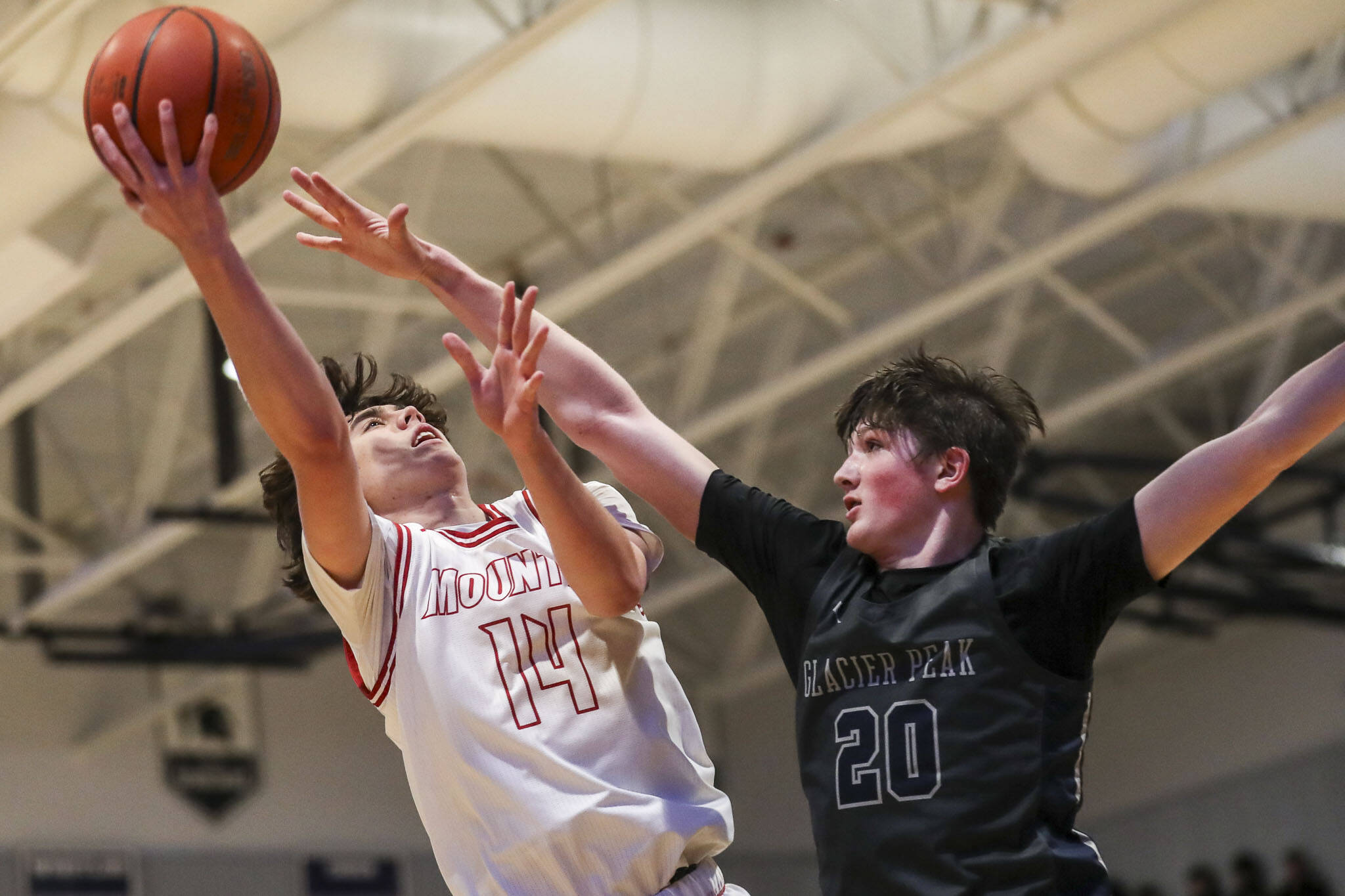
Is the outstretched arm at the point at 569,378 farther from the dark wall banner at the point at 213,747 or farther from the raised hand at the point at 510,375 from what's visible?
the dark wall banner at the point at 213,747

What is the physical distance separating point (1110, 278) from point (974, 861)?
12.2 m

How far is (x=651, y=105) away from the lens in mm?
8375

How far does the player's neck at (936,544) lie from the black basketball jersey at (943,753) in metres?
0.07

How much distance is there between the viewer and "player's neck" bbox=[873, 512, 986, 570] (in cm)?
305

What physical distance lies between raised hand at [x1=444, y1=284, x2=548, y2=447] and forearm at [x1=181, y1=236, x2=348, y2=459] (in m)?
0.22

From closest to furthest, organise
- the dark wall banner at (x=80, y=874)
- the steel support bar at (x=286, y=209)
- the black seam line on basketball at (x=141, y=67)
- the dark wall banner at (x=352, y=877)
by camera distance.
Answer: the black seam line on basketball at (x=141, y=67) < the steel support bar at (x=286, y=209) < the dark wall banner at (x=80, y=874) < the dark wall banner at (x=352, y=877)

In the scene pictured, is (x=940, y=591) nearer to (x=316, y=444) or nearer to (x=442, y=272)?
(x=316, y=444)

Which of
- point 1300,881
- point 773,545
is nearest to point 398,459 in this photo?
point 773,545

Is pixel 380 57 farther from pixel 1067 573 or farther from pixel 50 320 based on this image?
pixel 1067 573

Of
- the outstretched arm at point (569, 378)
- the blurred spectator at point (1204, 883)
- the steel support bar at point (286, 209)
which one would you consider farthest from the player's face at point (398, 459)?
the blurred spectator at point (1204, 883)

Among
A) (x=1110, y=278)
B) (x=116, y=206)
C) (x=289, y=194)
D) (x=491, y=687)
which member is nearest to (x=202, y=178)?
(x=289, y=194)

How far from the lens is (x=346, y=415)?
3.63 metres

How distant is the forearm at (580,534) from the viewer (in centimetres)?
289

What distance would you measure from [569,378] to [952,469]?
2.40 ft
